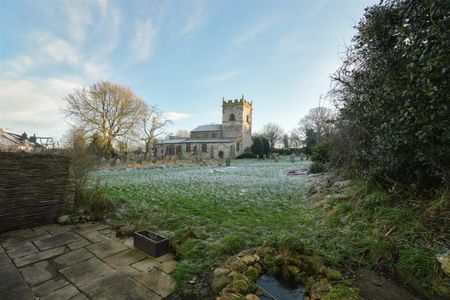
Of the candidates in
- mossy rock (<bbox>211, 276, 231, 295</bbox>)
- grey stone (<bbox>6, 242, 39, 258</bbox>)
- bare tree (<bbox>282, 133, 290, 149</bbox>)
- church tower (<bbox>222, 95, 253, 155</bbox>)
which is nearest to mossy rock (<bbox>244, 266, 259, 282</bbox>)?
mossy rock (<bbox>211, 276, 231, 295</bbox>)

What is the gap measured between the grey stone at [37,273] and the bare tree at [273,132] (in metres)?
45.3

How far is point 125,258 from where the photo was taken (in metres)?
2.30

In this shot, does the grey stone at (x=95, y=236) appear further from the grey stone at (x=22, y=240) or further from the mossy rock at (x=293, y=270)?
the mossy rock at (x=293, y=270)

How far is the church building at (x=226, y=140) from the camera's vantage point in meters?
35.3

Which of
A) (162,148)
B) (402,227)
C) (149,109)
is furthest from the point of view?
(162,148)

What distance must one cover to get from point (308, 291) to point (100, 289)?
1.77 m

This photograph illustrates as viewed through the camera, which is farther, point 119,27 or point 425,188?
point 119,27

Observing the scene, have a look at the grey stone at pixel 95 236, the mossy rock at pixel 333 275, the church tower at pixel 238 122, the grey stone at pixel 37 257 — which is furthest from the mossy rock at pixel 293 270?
the church tower at pixel 238 122

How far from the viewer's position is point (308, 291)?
1644mm

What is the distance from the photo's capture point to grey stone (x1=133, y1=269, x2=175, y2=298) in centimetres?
173

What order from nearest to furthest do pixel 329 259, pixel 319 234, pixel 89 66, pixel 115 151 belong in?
pixel 329 259 → pixel 319 234 → pixel 89 66 → pixel 115 151

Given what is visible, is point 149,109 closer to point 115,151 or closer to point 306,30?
point 115,151

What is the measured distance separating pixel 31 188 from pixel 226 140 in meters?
32.7

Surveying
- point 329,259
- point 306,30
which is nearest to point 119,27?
point 306,30
